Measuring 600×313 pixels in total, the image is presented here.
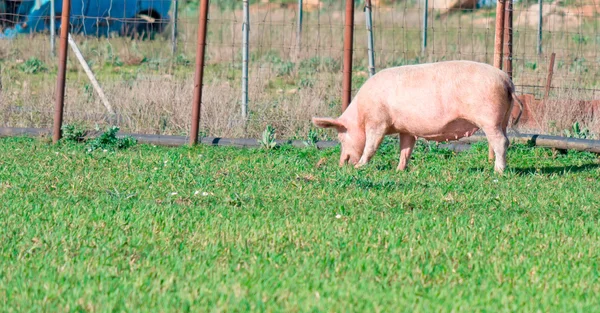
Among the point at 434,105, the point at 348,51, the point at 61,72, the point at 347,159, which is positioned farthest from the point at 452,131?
the point at 61,72

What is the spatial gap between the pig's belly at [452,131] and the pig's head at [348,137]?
722 mm

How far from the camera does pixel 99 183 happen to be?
8.29m

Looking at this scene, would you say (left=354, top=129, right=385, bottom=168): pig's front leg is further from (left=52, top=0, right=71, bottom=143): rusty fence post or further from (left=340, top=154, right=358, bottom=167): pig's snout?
(left=52, top=0, right=71, bottom=143): rusty fence post

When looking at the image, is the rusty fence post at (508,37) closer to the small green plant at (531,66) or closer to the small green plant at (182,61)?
the small green plant at (531,66)

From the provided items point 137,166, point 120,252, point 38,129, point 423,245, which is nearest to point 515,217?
point 423,245

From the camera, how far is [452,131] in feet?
31.4

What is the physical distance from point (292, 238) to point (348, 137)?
4.21m

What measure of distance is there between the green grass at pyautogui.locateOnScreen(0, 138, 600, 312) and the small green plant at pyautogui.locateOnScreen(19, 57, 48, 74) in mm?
9372

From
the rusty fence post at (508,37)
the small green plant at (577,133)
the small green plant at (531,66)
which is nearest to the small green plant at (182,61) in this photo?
the small green plant at (531,66)

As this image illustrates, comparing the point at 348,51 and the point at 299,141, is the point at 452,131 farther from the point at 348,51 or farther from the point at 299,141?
the point at 299,141

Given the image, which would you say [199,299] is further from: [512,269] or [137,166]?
[137,166]

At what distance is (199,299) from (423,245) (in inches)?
67.0

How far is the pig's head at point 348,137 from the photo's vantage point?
10.2m

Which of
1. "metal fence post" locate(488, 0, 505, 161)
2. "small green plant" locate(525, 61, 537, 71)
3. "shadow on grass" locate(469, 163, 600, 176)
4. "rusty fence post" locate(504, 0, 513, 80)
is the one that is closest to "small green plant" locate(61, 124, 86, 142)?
"shadow on grass" locate(469, 163, 600, 176)
